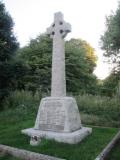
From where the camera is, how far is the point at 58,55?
24.1 ft

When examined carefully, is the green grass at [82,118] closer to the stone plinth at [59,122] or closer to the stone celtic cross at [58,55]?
the stone plinth at [59,122]

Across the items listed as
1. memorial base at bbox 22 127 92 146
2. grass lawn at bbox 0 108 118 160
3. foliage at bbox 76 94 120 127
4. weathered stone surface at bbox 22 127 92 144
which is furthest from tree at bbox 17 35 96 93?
memorial base at bbox 22 127 92 146

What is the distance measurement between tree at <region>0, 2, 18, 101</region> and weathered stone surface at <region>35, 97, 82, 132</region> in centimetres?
761

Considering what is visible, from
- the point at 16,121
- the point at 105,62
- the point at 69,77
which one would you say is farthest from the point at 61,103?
the point at 69,77

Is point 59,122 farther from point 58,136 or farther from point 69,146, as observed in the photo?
point 69,146

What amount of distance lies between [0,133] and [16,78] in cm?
754

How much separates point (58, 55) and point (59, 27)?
3.23ft

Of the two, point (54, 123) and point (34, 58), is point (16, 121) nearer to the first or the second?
point (54, 123)

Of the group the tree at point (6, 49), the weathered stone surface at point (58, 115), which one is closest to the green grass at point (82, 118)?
the weathered stone surface at point (58, 115)

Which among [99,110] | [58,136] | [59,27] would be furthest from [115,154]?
[99,110]

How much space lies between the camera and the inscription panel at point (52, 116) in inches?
265

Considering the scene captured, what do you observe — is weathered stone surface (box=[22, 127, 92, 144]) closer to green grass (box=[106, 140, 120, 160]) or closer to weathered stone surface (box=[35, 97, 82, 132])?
weathered stone surface (box=[35, 97, 82, 132])

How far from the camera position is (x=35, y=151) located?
5.54m

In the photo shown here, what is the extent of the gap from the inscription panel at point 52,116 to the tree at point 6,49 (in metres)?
7.61
